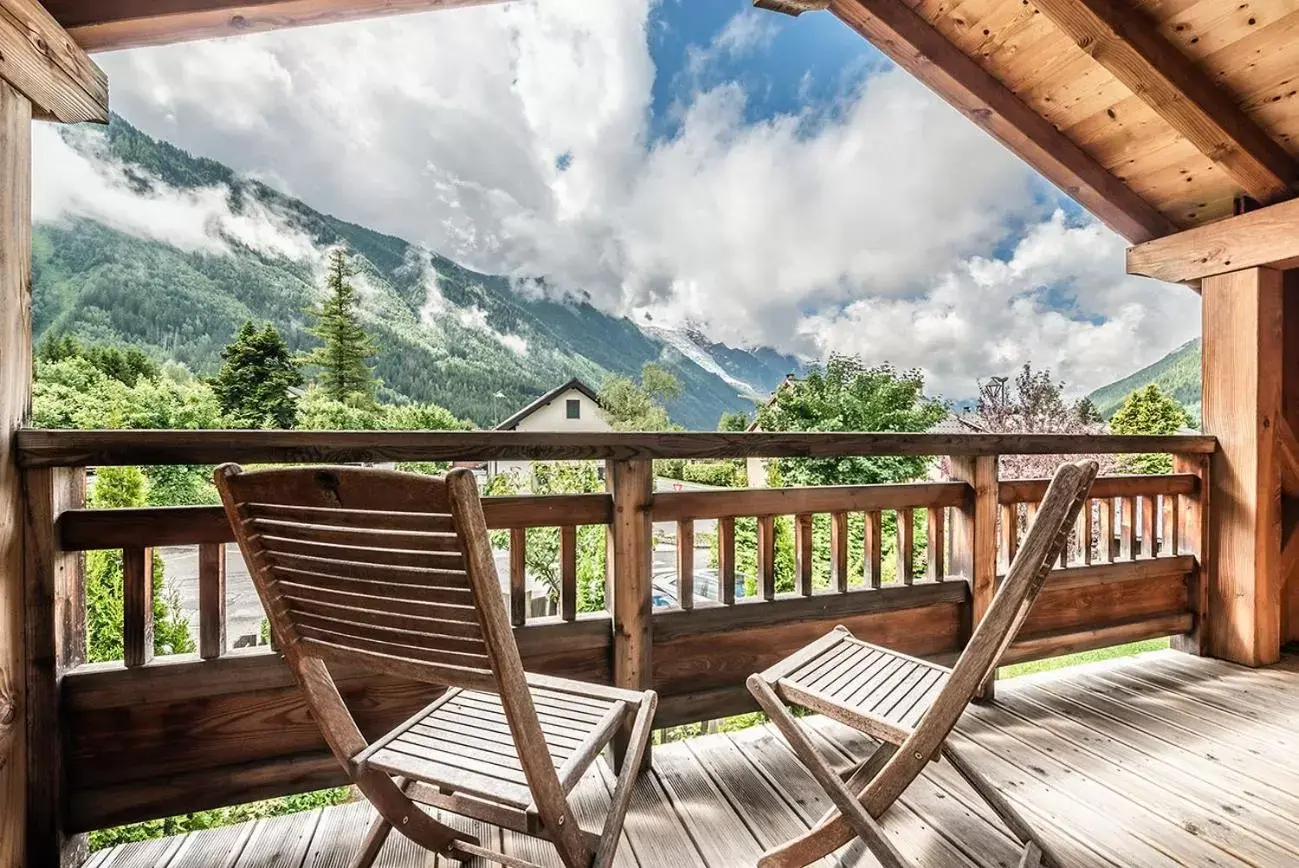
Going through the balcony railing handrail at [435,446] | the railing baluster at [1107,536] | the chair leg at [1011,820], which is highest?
the balcony railing handrail at [435,446]

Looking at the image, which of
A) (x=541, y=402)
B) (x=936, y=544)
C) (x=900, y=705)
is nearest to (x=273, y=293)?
(x=541, y=402)

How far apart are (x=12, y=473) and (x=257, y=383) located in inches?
563

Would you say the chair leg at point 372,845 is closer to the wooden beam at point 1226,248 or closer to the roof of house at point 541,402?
the wooden beam at point 1226,248

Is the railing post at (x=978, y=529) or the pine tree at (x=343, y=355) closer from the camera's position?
the railing post at (x=978, y=529)

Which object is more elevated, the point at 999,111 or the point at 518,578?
the point at 999,111

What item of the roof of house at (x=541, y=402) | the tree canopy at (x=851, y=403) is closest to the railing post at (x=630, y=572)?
the roof of house at (x=541, y=402)

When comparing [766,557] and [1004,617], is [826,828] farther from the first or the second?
[766,557]

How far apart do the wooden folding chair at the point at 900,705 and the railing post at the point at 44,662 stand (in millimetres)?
1527

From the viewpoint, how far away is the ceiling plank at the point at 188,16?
1.51 metres

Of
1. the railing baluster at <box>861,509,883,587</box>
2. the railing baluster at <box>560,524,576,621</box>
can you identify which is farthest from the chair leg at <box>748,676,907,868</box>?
the railing baluster at <box>861,509,883,587</box>

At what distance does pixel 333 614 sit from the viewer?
40.4 inches

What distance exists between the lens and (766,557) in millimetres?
2057

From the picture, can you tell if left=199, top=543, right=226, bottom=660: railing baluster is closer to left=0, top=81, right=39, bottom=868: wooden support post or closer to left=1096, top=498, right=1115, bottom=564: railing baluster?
left=0, top=81, right=39, bottom=868: wooden support post

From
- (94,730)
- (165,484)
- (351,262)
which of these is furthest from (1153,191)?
(351,262)
